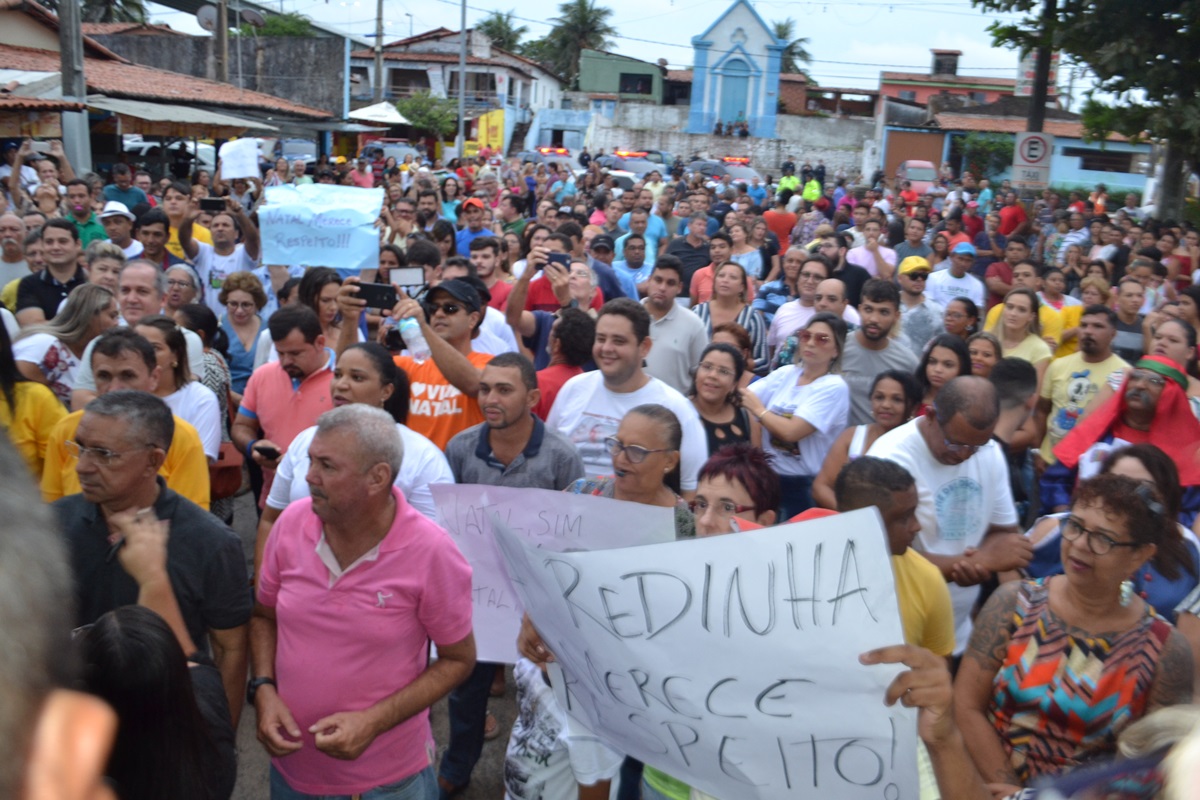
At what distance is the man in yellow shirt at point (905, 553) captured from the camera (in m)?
3.26

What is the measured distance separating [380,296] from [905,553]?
285cm

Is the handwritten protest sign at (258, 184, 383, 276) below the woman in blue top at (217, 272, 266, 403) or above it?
above

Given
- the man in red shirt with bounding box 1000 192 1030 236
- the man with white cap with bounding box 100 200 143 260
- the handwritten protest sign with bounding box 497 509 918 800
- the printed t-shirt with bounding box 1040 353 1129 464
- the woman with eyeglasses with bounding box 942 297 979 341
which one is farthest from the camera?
the man in red shirt with bounding box 1000 192 1030 236

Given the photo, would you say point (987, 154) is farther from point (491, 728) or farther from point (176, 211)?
point (491, 728)

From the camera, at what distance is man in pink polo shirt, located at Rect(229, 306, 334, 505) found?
16.6ft

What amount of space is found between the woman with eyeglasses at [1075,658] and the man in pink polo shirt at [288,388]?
126 inches

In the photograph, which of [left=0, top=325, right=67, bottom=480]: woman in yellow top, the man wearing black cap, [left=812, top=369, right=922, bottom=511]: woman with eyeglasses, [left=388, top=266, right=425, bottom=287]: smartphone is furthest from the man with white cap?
[left=812, top=369, right=922, bottom=511]: woman with eyeglasses

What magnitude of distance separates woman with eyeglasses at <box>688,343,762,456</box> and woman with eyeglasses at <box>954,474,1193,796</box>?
222 centimetres

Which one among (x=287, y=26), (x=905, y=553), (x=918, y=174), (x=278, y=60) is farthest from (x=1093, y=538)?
(x=287, y=26)

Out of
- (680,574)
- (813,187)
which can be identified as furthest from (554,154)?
(680,574)

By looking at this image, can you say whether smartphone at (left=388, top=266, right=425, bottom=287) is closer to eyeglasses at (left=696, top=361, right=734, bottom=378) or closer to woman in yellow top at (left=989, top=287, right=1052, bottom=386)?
eyeglasses at (left=696, top=361, right=734, bottom=378)

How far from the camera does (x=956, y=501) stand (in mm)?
4242

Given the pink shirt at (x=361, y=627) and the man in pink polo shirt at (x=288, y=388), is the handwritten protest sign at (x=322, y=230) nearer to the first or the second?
the man in pink polo shirt at (x=288, y=388)

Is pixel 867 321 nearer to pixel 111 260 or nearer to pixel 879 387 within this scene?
pixel 879 387
